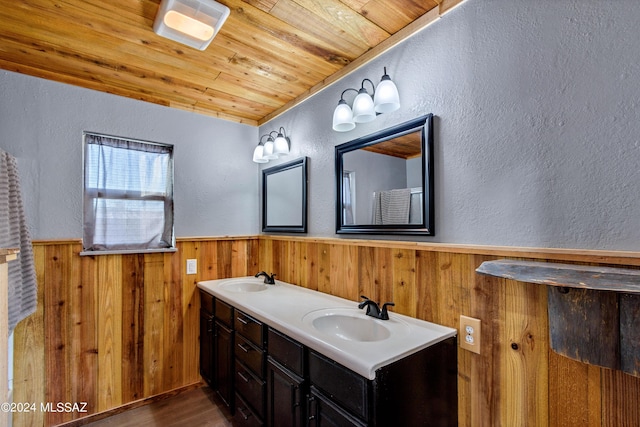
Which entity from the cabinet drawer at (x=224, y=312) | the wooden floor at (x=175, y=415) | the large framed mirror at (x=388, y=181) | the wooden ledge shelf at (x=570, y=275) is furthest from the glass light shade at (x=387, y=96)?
the wooden floor at (x=175, y=415)

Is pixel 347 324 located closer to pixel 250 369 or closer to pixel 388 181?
pixel 250 369

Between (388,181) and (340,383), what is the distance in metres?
1.01

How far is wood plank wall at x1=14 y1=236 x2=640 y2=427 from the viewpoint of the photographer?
1.03m

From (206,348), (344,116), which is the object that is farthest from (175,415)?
(344,116)

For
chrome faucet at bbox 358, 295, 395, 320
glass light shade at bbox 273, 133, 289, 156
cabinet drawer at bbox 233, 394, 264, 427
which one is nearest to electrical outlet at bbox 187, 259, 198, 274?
cabinet drawer at bbox 233, 394, 264, 427

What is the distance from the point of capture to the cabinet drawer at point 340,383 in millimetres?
1036

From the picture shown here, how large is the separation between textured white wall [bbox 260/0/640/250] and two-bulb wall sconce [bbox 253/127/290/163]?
1083 millimetres

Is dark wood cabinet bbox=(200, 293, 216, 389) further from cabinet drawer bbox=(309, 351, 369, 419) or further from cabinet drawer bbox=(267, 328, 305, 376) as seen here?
cabinet drawer bbox=(309, 351, 369, 419)

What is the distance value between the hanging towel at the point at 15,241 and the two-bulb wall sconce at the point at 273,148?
1520 millimetres

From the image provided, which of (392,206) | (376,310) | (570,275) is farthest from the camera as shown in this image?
(392,206)

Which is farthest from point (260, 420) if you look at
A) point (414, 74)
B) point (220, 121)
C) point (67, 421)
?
point (220, 121)

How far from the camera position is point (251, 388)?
5.64 ft

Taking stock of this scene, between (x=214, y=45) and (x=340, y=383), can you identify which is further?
(x=214, y=45)

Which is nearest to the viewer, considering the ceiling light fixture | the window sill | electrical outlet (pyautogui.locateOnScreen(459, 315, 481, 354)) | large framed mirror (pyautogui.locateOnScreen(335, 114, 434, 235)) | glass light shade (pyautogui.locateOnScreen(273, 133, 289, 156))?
electrical outlet (pyautogui.locateOnScreen(459, 315, 481, 354))
